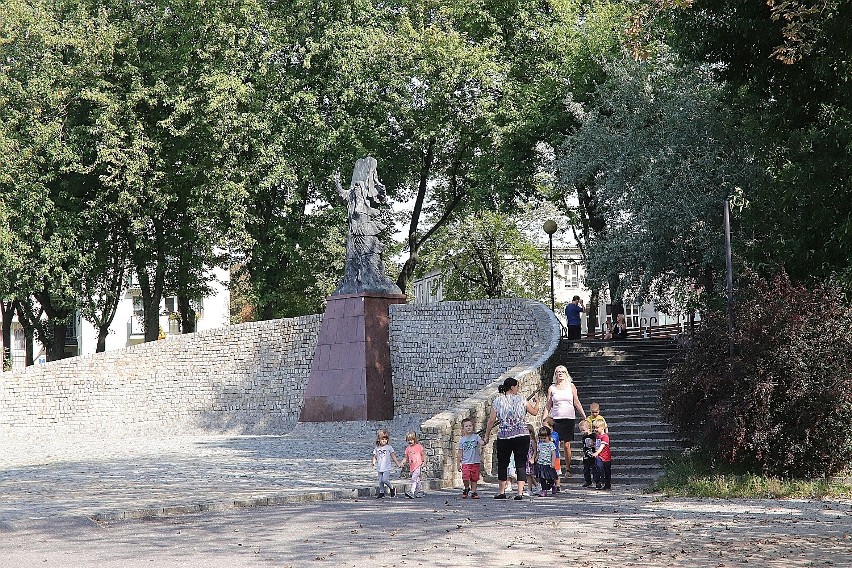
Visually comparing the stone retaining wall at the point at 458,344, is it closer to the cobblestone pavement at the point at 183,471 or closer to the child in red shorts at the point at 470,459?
the cobblestone pavement at the point at 183,471

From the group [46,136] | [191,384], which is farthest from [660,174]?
[46,136]

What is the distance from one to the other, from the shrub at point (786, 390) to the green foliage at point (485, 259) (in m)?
35.6

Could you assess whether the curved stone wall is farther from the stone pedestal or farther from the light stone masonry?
the stone pedestal

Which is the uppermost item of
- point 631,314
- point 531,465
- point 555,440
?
point 631,314

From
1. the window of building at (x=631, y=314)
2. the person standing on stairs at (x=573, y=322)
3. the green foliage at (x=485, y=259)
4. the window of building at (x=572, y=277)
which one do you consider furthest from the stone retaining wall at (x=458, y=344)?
the window of building at (x=572, y=277)

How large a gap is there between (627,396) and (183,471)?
27.7 ft

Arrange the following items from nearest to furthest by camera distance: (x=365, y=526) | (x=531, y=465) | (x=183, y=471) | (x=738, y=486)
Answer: (x=365, y=526)
(x=738, y=486)
(x=531, y=465)
(x=183, y=471)

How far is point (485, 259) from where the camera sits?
174 feet

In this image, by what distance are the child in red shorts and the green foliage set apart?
3594cm

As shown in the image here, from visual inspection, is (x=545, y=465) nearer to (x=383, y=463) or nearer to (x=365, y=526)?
(x=383, y=463)

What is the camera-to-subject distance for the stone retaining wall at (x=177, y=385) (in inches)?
1267

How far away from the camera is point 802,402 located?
45.9 feet

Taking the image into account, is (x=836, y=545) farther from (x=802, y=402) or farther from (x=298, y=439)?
(x=298, y=439)

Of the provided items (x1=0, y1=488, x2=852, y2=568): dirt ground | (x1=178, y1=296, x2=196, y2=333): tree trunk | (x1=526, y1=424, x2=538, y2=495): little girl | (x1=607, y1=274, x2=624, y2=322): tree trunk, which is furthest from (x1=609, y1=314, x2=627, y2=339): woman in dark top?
(x1=0, y1=488, x2=852, y2=568): dirt ground
